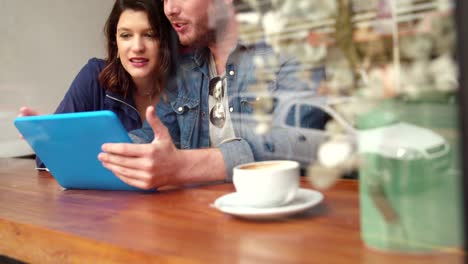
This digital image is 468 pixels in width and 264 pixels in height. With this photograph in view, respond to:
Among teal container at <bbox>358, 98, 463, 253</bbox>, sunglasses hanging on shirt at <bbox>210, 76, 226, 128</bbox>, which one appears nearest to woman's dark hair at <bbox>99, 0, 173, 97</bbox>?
sunglasses hanging on shirt at <bbox>210, 76, 226, 128</bbox>

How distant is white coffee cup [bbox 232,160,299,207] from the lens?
667 mm

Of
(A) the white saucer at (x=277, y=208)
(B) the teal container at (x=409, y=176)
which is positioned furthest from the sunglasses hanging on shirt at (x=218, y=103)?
(B) the teal container at (x=409, y=176)

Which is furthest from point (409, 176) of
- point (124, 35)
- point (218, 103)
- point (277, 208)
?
point (124, 35)

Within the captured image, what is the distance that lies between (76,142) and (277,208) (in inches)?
18.2

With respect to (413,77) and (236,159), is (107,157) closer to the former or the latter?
(236,159)

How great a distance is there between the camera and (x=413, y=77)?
50 centimetres

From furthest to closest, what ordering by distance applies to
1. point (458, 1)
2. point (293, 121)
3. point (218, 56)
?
point (218, 56), point (293, 121), point (458, 1)

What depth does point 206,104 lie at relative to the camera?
103 cm

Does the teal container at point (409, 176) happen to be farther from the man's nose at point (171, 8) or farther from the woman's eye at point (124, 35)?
the woman's eye at point (124, 35)

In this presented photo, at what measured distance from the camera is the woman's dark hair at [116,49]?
113cm

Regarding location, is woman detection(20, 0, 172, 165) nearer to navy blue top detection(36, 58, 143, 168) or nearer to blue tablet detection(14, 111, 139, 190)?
navy blue top detection(36, 58, 143, 168)

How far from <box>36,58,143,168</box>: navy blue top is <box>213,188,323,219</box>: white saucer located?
48cm

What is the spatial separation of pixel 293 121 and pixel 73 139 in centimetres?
46

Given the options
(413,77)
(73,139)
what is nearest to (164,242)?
(413,77)
